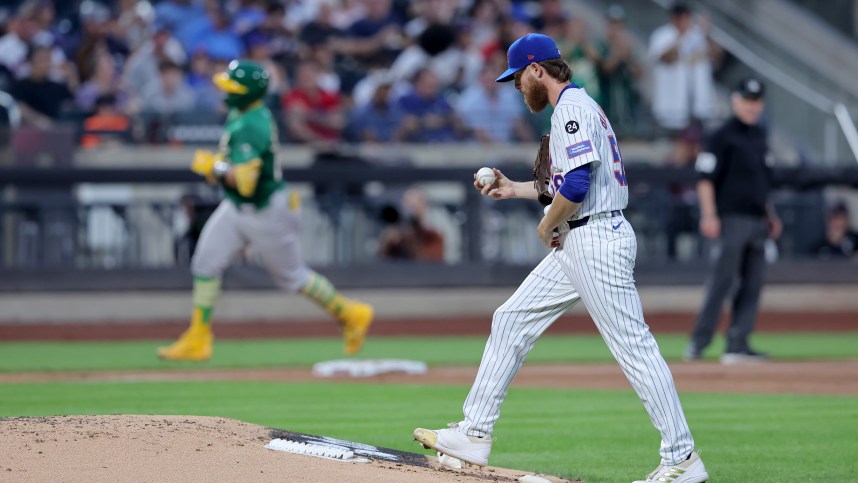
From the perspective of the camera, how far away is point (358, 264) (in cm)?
1570

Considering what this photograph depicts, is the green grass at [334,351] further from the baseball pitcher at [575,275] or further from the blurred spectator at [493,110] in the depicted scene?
the baseball pitcher at [575,275]

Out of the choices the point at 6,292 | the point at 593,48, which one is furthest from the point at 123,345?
the point at 593,48

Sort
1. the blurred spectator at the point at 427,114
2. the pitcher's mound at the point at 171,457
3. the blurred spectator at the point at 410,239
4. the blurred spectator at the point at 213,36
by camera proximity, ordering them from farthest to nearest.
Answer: the blurred spectator at the point at 213,36, the blurred spectator at the point at 427,114, the blurred spectator at the point at 410,239, the pitcher's mound at the point at 171,457

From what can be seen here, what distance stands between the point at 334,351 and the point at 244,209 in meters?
2.50

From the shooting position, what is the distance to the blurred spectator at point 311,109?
16.7m

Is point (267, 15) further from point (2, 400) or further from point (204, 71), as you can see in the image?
point (2, 400)

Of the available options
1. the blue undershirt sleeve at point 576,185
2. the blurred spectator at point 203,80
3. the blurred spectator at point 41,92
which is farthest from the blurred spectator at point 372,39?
the blue undershirt sleeve at point 576,185

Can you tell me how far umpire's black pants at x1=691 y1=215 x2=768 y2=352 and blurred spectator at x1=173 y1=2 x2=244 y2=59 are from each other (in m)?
9.21

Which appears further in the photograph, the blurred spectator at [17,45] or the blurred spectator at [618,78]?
the blurred spectator at [17,45]

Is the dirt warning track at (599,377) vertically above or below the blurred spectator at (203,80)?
below

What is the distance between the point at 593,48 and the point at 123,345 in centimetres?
787

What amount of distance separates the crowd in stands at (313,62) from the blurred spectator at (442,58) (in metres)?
0.02

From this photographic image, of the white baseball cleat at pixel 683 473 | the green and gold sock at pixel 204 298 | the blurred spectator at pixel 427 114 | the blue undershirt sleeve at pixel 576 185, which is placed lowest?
the white baseball cleat at pixel 683 473

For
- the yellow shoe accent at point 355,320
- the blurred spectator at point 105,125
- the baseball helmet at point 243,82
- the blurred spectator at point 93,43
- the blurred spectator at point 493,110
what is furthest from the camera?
the blurred spectator at point 93,43
